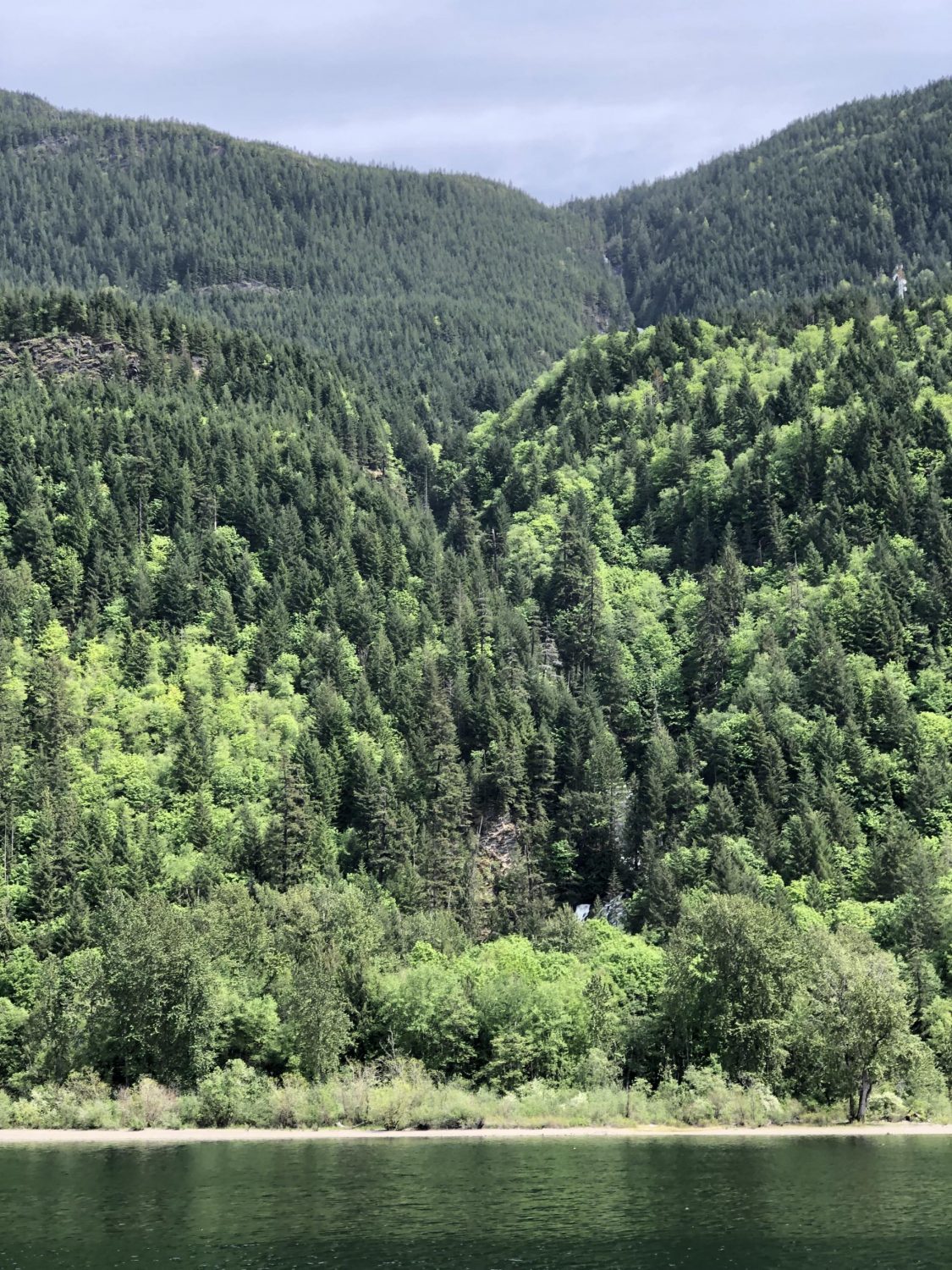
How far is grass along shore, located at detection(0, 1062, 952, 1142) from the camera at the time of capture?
112812mm

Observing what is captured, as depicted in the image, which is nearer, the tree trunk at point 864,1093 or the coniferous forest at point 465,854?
the tree trunk at point 864,1093

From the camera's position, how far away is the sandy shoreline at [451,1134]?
356ft

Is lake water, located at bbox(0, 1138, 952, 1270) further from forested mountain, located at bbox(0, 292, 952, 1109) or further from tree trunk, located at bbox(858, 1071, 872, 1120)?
forested mountain, located at bbox(0, 292, 952, 1109)

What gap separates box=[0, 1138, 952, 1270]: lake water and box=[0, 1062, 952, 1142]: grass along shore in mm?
7661

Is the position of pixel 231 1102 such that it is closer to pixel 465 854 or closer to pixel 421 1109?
pixel 421 1109

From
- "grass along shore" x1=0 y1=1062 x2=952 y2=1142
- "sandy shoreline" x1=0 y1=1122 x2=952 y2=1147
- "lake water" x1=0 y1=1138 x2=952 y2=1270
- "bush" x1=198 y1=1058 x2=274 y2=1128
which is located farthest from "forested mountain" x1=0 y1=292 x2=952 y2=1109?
"lake water" x1=0 y1=1138 x2=952 y2=1270

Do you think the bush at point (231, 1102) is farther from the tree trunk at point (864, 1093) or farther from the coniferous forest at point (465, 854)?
the tree trunk at point (864, 1093)

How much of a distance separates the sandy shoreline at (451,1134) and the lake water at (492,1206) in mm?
3753

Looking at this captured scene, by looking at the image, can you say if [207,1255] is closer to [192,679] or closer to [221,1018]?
[221,1018]

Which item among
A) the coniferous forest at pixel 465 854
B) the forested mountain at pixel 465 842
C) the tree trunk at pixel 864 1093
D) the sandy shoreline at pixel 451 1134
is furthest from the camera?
the forested mountain at pixel 465 842

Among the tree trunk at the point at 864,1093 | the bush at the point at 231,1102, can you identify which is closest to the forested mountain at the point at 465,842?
the tree trunk at the point at 864,1093

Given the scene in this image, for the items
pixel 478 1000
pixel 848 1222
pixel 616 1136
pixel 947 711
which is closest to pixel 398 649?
pixel 947 711

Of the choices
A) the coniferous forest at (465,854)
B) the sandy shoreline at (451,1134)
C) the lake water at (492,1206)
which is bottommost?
the sandy shoreline at (451,1134)

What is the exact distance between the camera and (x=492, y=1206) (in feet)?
274
